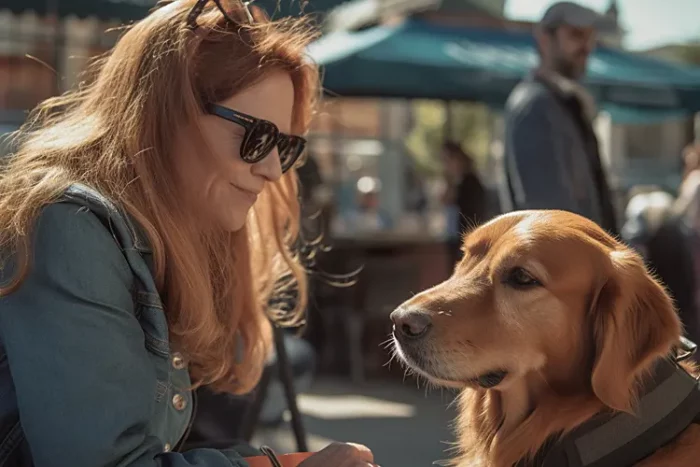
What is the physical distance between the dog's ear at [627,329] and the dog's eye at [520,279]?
0.52ft

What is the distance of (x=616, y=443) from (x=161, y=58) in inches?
52.6

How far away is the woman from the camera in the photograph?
5.54 feet

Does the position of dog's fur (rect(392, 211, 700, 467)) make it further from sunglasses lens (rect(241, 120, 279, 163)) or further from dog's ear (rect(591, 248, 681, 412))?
sunglasses lens (rect(241, 120, 279, 163))

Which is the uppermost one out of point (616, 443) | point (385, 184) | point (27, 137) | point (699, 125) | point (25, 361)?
point (27, 137)

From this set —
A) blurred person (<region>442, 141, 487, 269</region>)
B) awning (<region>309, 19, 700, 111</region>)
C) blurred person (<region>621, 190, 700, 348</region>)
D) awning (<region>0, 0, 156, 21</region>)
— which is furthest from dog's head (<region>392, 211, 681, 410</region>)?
blurred person (<region>442, 141, 487, 269</region>)

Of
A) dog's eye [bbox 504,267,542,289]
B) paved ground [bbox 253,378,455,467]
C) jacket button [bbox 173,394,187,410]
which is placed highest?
dog's eye [bbox 504,267,542,289]

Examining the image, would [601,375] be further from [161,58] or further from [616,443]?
[161,58]

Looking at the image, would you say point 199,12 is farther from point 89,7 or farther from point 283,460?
point 89,7

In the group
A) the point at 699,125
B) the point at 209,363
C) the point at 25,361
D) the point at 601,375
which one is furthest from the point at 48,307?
the point at 699,125

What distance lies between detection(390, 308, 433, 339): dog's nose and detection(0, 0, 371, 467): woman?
0.32 metres

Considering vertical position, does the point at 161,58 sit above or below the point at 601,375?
above

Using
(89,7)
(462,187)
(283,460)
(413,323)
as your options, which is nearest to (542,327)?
(413,323)

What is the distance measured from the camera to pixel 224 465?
6.07ft

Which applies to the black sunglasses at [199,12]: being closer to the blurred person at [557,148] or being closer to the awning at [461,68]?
the blurred person at [557,148]
